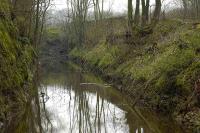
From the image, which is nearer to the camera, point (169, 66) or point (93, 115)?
point (93, 115)

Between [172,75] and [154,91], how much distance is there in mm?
1048

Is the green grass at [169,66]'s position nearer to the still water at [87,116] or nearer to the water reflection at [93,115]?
the still water at [87,116]

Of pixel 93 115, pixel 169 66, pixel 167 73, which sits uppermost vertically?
pixel 169 66

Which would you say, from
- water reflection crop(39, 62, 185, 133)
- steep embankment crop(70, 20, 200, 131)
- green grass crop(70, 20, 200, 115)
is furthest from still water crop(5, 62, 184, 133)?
green grass crop(70, 20, 200, 115)

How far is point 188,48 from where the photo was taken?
1406 cm

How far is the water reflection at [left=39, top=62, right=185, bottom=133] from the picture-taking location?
1145 centimetres

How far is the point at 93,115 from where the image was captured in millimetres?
13953

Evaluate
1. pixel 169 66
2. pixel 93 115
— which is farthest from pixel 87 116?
pixel 169 66

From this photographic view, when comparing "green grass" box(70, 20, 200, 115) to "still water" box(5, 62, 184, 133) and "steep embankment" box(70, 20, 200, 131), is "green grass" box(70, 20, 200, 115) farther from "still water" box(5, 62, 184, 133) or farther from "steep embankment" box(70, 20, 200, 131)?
"still water" box(5, 62, 184, 133)

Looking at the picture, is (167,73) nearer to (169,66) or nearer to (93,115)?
(169,66)

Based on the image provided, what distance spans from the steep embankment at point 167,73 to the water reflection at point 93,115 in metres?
0.64

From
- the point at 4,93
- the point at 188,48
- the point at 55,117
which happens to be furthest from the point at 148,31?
the point at 4,93

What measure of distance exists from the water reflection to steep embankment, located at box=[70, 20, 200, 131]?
0.64 m

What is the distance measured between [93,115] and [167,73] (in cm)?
314
